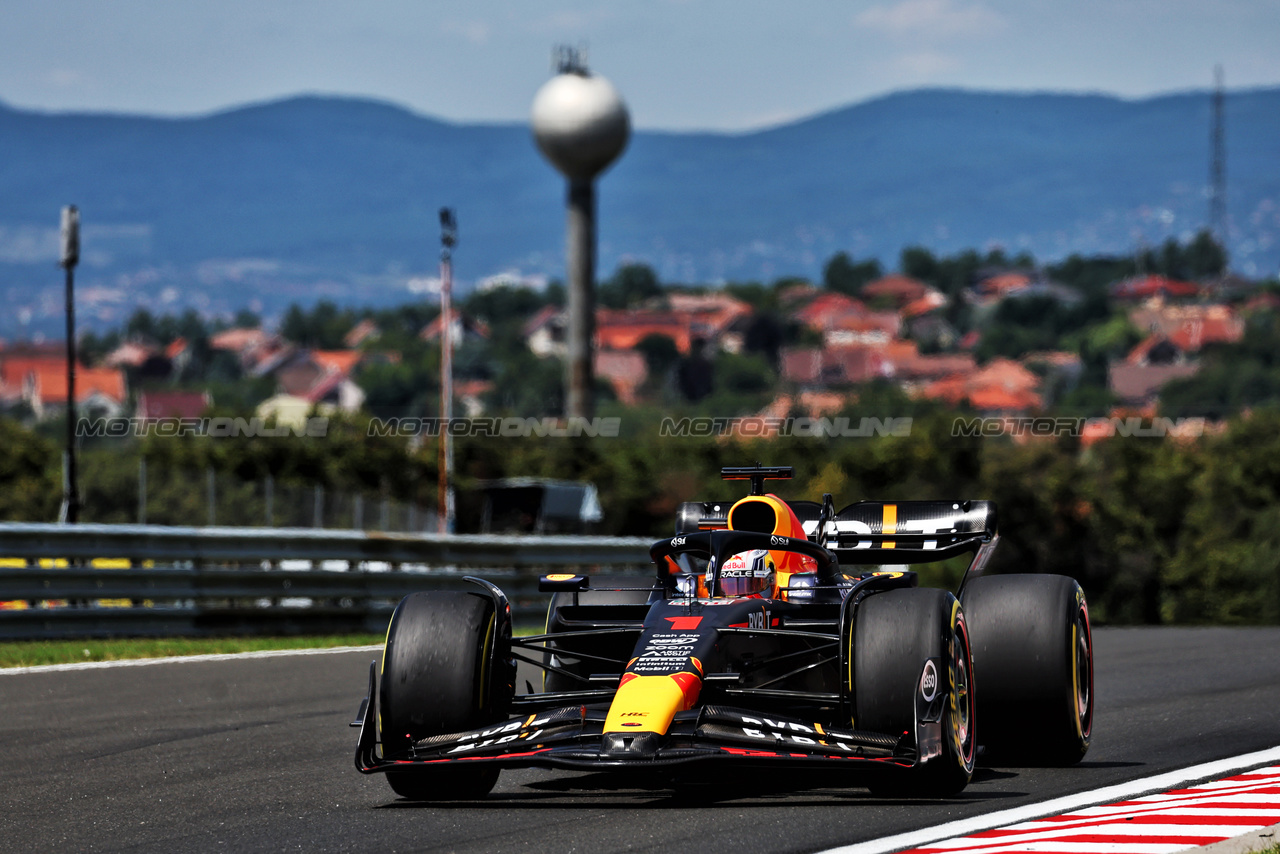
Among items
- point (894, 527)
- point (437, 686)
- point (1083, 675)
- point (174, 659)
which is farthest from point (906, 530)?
point (174, 659)

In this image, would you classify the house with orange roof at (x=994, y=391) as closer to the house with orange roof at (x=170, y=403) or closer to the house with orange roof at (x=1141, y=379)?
the house with orange roof at (x=1141, y=379)

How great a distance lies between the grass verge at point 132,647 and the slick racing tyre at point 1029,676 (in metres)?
8.01

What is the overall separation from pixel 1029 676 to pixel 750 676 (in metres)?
1.34

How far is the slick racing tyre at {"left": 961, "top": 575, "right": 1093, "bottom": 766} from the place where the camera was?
8.52m

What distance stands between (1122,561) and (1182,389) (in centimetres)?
9093

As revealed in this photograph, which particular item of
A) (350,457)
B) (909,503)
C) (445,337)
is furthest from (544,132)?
(909,503)

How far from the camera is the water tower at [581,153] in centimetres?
9794

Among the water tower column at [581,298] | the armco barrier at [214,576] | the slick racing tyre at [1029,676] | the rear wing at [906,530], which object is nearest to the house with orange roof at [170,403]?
the water tower column at [581,298]

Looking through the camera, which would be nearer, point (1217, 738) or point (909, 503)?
point (1217, 738)

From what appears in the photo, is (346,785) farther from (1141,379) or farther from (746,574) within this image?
(1141,379)

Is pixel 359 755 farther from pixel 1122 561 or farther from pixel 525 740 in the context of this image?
pixel 1122 561

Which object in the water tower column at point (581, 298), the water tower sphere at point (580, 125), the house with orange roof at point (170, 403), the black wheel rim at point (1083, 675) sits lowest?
the house with orange roof at point (170, 403)

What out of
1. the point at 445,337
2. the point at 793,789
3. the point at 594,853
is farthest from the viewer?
the point at 445,337

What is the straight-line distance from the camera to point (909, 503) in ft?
33.7
